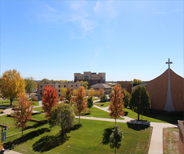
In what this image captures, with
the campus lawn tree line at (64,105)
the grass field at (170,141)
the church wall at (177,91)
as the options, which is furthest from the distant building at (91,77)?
the grass field at (170,141)

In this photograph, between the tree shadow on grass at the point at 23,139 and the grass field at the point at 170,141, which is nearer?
the grass field at the point at 170,141

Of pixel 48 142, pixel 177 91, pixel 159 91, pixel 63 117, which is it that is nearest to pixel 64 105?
pixel 63 117

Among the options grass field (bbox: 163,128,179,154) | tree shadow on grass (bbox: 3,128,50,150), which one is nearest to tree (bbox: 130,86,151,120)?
grass field (bbox: 163,128,179,154)

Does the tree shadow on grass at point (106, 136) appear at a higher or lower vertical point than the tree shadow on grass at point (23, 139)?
higher

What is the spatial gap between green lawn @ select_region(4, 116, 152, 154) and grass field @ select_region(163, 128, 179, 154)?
217cm

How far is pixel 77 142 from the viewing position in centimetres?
1759

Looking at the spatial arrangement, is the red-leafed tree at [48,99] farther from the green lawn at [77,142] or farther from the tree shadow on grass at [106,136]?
the tree shadow on grass at [106,136]

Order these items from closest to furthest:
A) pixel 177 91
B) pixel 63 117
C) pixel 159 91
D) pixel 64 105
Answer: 1. pixel 63 117
2. pixel 64 105
3. pixel 177 91
4. pixel 159 91

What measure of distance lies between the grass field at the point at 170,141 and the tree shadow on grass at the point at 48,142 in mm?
13593

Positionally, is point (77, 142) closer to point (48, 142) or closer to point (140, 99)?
point (48, 142)

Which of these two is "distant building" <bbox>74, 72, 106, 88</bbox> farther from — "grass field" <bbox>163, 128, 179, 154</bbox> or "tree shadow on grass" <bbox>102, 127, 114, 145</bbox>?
"grass field" <bbox>163, 128, 179, 154</bbox>

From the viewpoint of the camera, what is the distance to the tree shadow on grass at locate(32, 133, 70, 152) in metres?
16.1

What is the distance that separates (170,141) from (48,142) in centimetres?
1729

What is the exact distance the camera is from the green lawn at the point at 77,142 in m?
15.6
